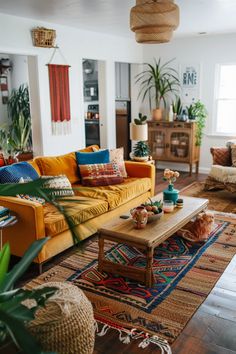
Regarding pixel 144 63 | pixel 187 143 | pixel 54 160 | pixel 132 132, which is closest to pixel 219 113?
pixel 187 143

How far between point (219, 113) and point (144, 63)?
5.91 feet

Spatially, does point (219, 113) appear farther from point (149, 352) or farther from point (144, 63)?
point (149, 352)

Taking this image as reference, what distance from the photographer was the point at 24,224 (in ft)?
10.1

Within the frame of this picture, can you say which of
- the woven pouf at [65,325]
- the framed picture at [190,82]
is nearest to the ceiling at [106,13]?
the framed picture at [190,82]

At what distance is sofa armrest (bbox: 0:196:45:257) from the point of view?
302 cm

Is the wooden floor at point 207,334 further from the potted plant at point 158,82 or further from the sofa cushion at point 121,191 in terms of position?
the potted plant at point 158,82

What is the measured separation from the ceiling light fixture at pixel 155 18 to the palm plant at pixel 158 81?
3942mm

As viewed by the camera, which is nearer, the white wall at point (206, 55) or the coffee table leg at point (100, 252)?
the coffee table leg at point (100, 252)

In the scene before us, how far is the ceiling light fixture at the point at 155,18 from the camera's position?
283cm

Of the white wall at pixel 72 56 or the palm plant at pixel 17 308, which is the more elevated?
the white wall at pixel 72 56

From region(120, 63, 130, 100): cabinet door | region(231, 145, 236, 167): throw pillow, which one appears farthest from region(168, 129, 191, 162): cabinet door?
region(120, 63, 130, 100): cabinet door

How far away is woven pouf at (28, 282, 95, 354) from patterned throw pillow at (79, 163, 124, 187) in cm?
242

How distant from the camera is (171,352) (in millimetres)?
2189

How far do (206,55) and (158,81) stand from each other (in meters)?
0.97
